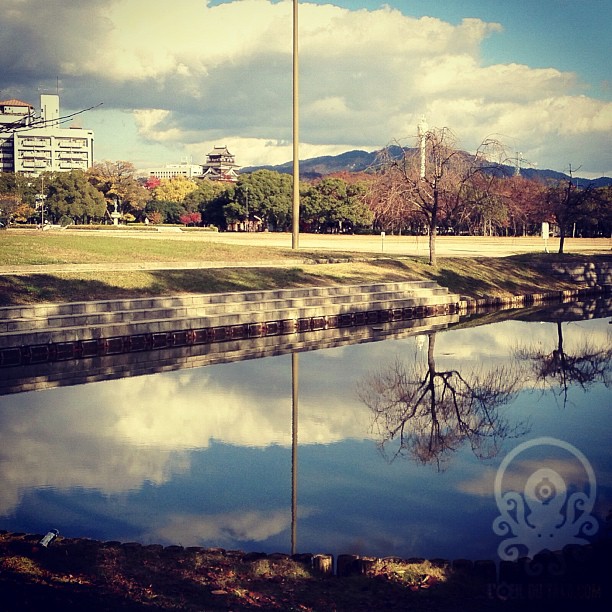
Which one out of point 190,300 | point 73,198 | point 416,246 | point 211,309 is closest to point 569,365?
point 211,309

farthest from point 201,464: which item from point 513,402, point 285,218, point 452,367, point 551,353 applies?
point 285,218

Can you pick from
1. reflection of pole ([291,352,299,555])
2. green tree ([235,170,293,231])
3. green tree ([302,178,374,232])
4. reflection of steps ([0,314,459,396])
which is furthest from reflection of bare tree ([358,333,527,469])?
green tree ([235,170,293,231])

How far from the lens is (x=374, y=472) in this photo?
995cm

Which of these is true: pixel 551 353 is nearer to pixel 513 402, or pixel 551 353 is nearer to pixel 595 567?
pixel 513 402

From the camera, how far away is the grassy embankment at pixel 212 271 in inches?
845

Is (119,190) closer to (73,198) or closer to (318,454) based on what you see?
(73,198)

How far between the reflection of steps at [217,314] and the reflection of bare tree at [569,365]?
5.89 meters

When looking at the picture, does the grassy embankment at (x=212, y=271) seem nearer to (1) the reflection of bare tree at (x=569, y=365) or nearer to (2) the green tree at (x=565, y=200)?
(2) the green tree at (x=565, y=200)

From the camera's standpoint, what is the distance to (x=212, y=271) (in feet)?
85.8

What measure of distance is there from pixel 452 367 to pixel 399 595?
11.0 metres

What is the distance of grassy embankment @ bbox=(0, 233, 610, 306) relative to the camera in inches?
845

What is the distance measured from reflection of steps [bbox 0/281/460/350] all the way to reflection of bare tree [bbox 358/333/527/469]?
210 inches

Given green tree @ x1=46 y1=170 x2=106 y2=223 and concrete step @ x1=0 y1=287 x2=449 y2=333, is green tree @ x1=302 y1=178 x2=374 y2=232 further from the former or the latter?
concrete step @ x1=0 y1=287 x2=449 y2=333

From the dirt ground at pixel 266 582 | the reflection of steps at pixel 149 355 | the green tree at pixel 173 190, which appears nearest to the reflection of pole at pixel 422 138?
the reflection of steps at pixel 149 355
